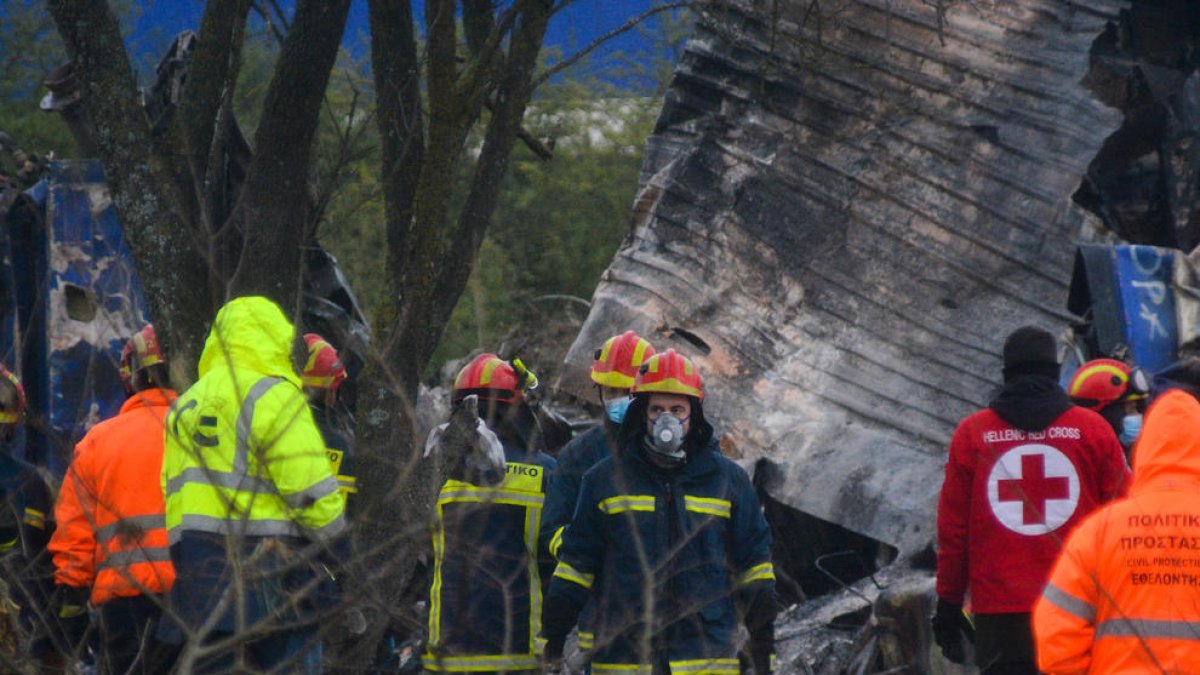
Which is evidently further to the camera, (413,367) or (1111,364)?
(1111,364)

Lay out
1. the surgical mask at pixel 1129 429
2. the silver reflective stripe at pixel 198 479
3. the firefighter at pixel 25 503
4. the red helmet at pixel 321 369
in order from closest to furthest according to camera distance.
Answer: the silver reflective stripe at pixel 198 479
the firefighter at pixel 25 503
the surgical mask at pixel 1129 429
the red helmet at pixel 321 369

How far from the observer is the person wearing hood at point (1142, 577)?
3777 mm

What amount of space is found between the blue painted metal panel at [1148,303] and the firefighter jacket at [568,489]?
4.95 m

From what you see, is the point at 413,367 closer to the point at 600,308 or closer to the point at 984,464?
the point at 984,464

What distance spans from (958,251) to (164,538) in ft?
20.1

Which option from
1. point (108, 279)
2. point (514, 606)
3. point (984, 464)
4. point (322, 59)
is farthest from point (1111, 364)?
point (108, 279)

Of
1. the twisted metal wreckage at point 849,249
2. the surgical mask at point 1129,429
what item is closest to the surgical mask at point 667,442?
the surgical mask at point 1129,429

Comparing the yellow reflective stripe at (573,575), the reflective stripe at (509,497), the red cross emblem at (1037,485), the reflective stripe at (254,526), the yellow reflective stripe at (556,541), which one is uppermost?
the red cross emblem at (1037,485)

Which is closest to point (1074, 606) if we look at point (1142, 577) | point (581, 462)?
point (1142, 577)

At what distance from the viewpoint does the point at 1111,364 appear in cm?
712

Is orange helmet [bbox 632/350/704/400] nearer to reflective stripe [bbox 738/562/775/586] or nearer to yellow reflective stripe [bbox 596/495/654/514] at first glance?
yellow reflective stripe [bbox 596/495/654/514]

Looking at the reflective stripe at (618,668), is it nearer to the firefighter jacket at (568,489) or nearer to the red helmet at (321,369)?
the firefighter jacket at (568,489)

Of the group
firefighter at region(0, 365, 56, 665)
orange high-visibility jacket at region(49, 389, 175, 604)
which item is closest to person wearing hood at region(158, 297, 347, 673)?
orange high-visibility jacket at region(49, 389, 175, 604)

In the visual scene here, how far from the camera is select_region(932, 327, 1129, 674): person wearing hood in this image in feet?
17.7
